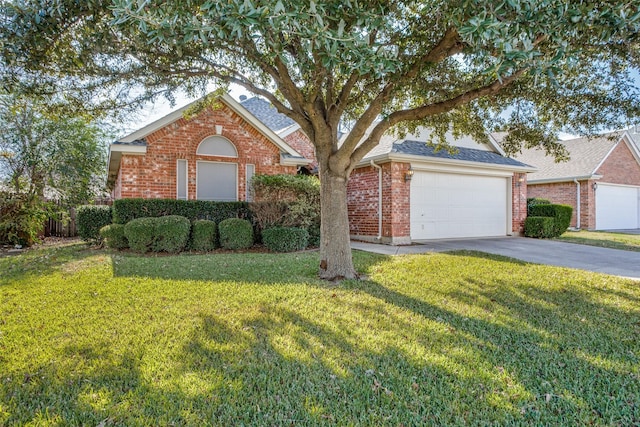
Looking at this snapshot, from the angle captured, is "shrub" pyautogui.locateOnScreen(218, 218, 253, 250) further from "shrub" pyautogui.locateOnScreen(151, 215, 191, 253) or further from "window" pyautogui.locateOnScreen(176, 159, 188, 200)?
"window" pyautogui.locateOnScreen(176, 159, 188, 200)

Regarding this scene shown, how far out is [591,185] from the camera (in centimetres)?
1839

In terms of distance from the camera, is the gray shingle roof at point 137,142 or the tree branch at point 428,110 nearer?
the tree branch at point 428,110

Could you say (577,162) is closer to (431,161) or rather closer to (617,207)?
(617,207)

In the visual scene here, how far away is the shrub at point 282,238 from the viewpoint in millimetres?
9922

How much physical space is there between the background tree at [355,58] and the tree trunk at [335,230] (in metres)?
0.02

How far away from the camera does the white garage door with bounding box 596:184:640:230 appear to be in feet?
62.3

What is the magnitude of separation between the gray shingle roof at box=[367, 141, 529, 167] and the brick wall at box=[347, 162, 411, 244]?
1.90 ft

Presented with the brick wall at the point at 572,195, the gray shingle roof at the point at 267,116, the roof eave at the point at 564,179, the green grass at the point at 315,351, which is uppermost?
the gray shingle roof at the point at 267,116

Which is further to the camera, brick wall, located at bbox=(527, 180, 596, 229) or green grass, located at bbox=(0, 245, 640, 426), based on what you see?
brick wall, located at bbox=(527, 180, 596, 229)

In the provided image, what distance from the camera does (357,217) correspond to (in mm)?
13164

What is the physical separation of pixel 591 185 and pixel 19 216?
24.7m

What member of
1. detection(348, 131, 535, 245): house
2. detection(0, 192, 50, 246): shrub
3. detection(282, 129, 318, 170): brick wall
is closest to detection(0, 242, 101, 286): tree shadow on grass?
detection(0, 192, 50, 246): shrub

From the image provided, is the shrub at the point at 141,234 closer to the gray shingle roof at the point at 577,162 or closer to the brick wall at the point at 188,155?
the brick wall at the point at 188,155

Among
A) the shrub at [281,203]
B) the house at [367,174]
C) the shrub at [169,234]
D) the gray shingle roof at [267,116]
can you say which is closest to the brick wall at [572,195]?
the house at [367,174]
